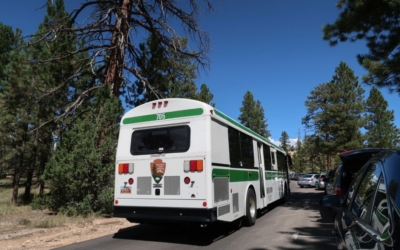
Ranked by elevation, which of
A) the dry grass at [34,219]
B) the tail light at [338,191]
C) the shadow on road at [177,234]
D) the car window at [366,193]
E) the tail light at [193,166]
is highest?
the tail light at [193,166]

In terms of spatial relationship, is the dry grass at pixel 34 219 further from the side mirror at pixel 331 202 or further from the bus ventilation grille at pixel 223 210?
the side mirror at pixel 331 202

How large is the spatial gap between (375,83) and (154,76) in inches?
372

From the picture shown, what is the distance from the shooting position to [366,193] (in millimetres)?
3049

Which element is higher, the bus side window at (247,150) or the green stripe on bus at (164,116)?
the green stripe on bus at (164,116)

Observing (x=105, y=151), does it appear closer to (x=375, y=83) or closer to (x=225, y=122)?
(x=225, y=122)

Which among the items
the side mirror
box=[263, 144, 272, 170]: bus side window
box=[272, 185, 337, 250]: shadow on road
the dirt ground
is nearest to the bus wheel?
box=[272, 185, 337, 250]: shadow on road

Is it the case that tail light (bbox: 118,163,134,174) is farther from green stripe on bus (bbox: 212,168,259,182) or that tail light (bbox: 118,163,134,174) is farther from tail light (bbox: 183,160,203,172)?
green stripe on bus (bbox: 212,168,259,182)

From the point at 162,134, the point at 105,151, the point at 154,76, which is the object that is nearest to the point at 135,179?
the point at 162,134

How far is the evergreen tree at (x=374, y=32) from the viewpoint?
11172 mm

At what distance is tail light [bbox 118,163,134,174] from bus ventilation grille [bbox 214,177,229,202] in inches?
85.6

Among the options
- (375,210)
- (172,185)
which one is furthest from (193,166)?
(375,210)

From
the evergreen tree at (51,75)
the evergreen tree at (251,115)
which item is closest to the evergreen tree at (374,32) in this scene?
the evergreen tree at (51,75)

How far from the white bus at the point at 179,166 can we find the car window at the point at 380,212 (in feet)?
14.7

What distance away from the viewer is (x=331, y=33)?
41.2ft
